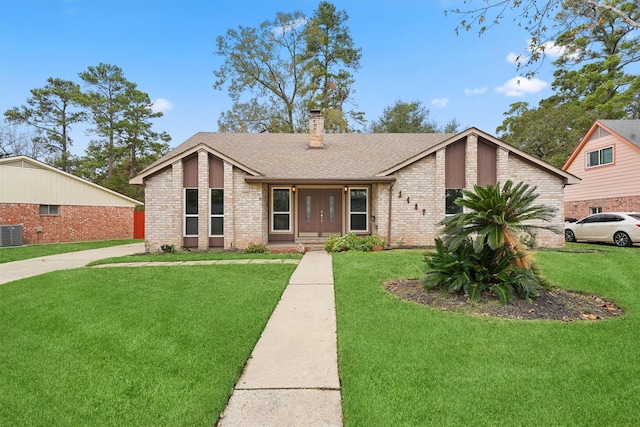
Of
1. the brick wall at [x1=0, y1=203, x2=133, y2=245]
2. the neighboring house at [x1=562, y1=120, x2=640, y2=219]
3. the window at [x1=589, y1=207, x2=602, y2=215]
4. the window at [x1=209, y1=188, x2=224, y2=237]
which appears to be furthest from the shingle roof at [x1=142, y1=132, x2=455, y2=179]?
the window at [x1=589, y1=207, x2=602, y2=215]

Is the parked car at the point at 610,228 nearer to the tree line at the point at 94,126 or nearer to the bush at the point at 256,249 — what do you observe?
the bush at the point at 256,249

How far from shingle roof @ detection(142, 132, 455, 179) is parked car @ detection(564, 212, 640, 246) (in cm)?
712

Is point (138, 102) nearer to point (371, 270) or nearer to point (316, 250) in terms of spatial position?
point (316, 250)

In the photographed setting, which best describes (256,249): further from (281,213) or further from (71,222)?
(71,222)

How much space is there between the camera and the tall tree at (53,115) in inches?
1105

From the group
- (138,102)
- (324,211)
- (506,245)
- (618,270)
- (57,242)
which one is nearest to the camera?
(506,245)

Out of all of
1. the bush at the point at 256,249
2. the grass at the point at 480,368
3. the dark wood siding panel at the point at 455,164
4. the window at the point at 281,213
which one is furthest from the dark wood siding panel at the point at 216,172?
the dark wood siding panel at the point at 455,164

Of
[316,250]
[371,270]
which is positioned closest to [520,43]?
[371,270]

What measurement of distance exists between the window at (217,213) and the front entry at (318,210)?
3.20m

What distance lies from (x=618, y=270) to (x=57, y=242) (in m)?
23.6

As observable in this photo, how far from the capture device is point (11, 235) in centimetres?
1545

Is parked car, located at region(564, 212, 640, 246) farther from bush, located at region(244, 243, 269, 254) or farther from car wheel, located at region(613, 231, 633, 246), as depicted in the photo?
bush, located at region(244, 243, 269, 254)

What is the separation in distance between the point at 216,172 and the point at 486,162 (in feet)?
34.0

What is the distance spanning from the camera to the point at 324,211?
13.5 meters
